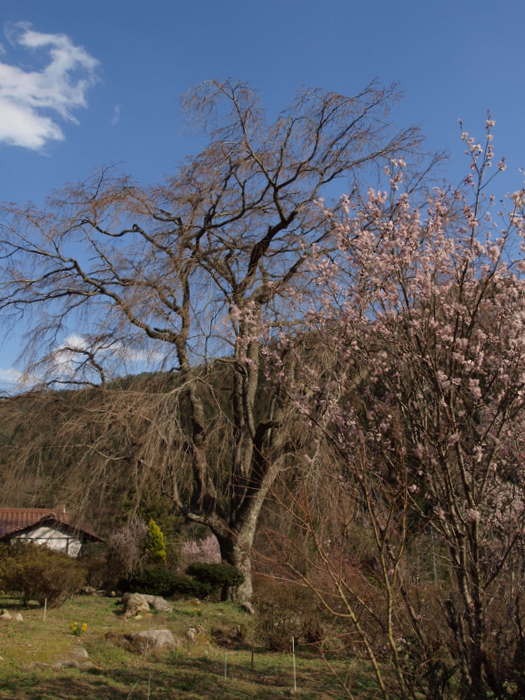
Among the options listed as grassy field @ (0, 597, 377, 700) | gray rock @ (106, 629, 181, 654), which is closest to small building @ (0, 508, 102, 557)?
grassy field @ (0, 597, 377, 700)

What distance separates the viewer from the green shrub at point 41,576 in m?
9.30

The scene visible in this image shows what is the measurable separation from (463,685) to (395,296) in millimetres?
2090

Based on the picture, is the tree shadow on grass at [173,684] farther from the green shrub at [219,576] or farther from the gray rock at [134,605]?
the green shrub at [219,576]

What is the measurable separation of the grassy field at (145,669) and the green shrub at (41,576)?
1.96 feet

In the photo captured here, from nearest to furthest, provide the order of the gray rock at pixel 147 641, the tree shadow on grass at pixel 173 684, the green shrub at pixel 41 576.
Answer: the tree shadow on grass at pixel 173 684, the gray rock at pixel 147 641, the green shrub at pixel 41 576

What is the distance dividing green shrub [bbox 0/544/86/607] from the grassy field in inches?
23.5

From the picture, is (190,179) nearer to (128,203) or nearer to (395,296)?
(128,203)

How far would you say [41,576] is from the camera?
9.31 meters

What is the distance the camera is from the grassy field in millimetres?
5188

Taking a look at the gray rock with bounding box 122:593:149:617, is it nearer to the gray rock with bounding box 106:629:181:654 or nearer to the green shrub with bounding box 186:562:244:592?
the green shrub with bounding box 186:562:244:592

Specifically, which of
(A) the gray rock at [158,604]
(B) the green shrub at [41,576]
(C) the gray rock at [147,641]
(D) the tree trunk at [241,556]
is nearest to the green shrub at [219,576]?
(D) the tree trunk at [241,556]

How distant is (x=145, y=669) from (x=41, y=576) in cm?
377

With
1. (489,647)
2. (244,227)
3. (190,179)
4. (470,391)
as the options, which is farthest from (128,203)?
(489,647)

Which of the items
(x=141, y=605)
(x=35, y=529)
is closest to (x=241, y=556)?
(x=141, y=605)
